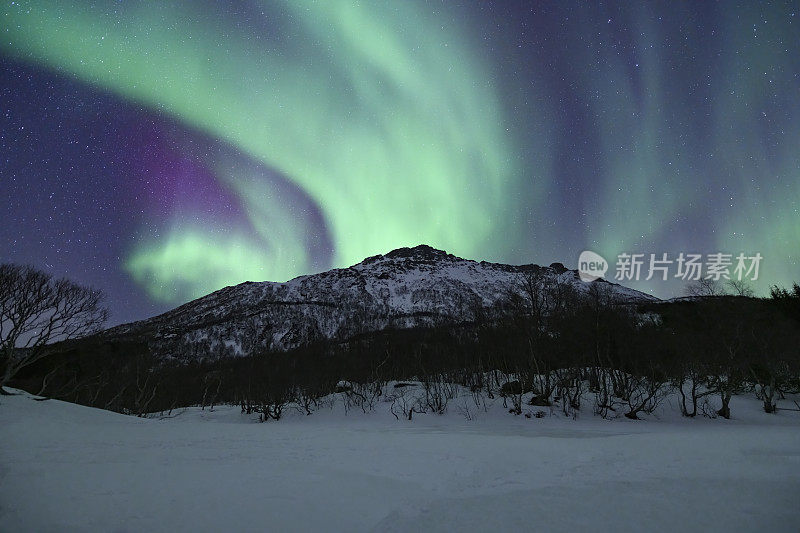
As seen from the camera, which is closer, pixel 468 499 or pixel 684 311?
pixel 468 499

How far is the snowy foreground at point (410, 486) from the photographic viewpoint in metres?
6.16

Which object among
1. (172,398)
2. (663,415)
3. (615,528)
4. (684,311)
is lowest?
(172,398)

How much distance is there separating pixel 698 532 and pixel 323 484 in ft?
22.6

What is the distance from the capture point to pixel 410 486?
8.38 metres

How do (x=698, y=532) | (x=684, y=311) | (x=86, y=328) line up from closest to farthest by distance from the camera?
1. (x=698, y=532)
2. (x=86, y=328)
3. (x=684, y=311)

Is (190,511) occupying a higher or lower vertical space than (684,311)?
lower

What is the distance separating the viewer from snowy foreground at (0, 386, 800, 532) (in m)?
6.16

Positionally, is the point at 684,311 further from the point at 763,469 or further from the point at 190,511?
the point at 190,511

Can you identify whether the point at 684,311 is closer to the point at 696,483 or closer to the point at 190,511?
the point at 696,483

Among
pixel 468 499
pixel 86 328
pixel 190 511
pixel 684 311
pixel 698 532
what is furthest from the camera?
pixel 684 311

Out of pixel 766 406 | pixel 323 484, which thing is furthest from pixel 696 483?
pixel 766 406

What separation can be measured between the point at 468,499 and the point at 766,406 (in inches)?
1424

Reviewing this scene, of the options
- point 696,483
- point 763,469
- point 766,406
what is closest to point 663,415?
point 766,406

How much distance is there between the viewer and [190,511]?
6703 mm
